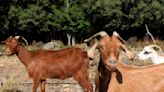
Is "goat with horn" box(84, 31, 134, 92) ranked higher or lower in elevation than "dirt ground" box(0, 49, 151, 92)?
higher

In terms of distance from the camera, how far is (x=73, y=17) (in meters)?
44.3

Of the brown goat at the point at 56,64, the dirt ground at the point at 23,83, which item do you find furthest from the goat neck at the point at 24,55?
the dirt ground at the point at 23,83

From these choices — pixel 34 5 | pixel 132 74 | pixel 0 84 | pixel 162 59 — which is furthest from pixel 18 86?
pixel 34 5

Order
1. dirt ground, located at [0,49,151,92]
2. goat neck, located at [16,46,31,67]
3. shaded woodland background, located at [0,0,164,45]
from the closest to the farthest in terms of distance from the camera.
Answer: dirt ground, located at [0,49,151,92], goat neck, located at [16,46,31,67], shaded woodland background, located at [0,0,164,45]

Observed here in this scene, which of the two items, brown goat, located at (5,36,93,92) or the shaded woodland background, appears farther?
the shaded woodland background

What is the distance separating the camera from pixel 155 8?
4406 centimetres

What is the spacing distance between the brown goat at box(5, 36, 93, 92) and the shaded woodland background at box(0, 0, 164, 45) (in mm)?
26671

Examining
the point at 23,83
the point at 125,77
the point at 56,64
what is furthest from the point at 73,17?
the point at 125,77

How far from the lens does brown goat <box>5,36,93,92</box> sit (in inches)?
576

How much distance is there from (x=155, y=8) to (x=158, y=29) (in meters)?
3.31

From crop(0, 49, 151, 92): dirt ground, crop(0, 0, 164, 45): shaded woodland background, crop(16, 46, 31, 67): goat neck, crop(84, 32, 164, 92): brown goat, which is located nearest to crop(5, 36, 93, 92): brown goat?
crop(16, 46, 31, 67): goat neck

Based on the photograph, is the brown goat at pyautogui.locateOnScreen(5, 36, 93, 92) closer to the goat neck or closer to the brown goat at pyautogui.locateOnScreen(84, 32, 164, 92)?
the goat neck

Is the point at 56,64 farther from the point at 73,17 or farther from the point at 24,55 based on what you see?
the point at 73,17

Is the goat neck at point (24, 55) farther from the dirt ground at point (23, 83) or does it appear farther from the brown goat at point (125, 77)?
the brown goat at point (125, 77)
